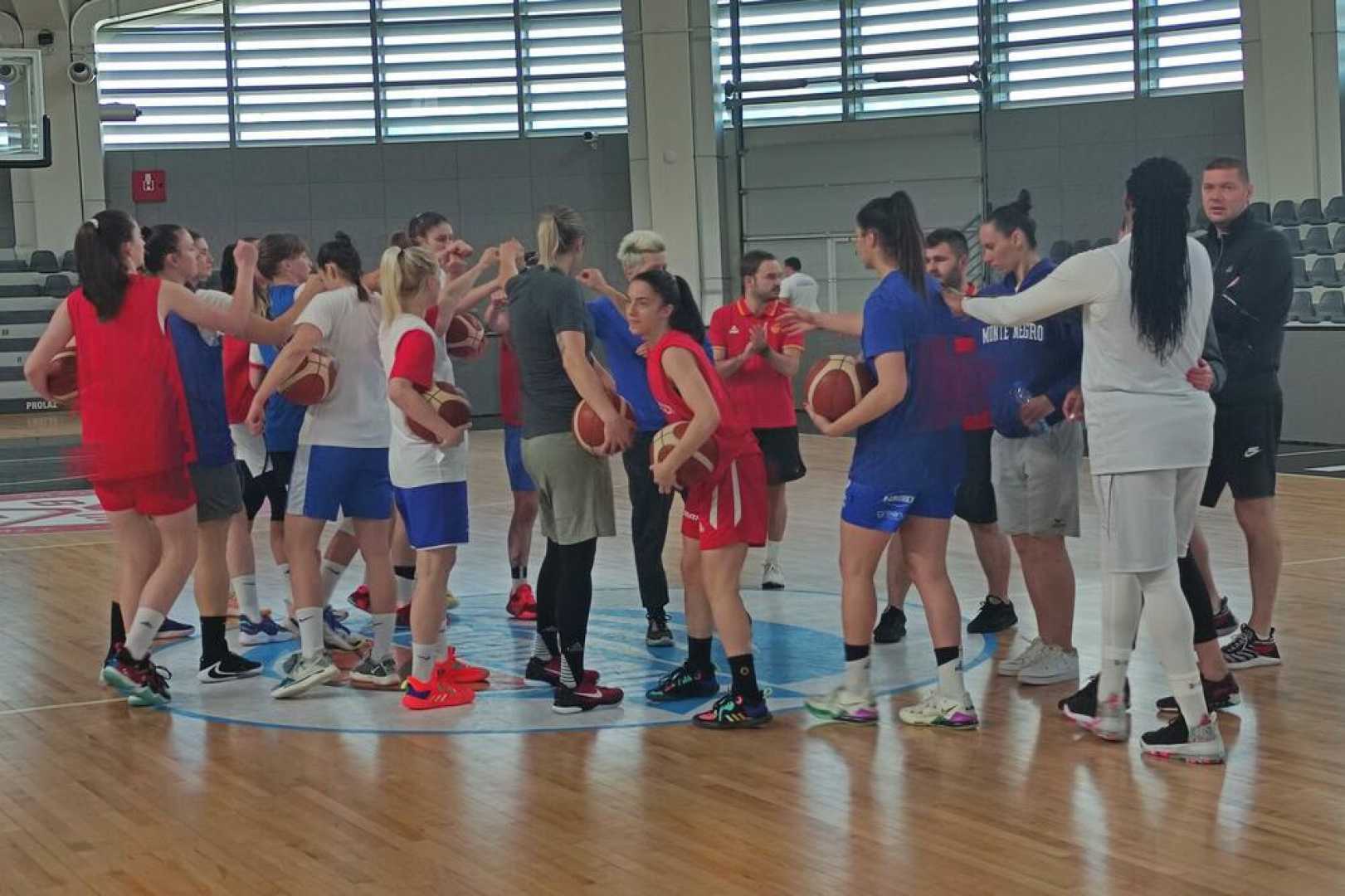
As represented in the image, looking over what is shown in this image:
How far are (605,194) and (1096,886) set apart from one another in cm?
1823

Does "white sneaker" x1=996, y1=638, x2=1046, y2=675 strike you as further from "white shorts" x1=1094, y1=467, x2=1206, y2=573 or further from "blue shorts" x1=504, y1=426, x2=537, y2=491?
"blue shorts" x1=504, y1=426, x2=537, y2=491

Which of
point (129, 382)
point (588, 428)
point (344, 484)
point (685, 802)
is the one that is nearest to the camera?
point (685, 802)

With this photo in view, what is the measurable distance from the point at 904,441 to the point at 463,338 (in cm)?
234

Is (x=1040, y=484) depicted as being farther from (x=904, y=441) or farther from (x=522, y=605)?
(x=522, y=605)

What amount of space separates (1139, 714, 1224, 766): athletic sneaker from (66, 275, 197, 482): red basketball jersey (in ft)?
10.5

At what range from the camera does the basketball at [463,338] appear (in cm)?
681

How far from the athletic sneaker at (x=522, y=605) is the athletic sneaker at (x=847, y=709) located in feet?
7.18

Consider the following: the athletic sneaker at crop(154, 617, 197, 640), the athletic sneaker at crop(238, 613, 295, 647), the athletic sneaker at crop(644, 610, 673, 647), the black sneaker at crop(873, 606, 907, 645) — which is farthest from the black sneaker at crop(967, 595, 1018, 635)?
the athletic sneaker at crop(154, 617, 197, 640)

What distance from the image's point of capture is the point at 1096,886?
3660 millimetres

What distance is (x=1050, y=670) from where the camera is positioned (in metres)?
5.74

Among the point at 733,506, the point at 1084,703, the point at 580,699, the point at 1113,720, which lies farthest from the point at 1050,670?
the point at 580,699

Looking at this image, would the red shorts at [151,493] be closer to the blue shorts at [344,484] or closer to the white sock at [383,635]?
the blue shorts at [344,484]

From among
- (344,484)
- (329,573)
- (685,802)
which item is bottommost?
(685,802)

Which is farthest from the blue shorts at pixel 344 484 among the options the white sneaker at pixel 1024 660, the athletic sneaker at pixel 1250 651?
the athletic sneaker at pixel 1250 651
